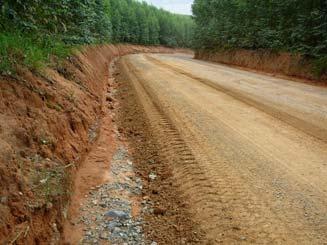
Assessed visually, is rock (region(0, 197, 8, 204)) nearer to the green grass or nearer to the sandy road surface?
the sandy road surface

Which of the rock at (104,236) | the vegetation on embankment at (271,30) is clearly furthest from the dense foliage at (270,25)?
the rock at (104,236)

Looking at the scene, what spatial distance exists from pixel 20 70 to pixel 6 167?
6.52 ft

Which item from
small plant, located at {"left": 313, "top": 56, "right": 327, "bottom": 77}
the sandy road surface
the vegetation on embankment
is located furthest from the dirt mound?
the vegetation on embankment

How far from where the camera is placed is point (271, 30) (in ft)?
61.5

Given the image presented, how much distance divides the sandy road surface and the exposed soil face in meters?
6.74

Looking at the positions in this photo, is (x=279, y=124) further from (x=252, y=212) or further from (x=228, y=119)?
(x=252, y=212)

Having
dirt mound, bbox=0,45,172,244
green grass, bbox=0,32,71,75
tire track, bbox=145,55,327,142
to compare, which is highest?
green grass, bbox=0,32,71,75

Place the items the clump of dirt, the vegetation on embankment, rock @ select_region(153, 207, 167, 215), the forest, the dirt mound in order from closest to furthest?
the dirt mound → the clump of dirt → rock @ select_region(153, 207, 167, 215) → the forest → the vegetation on embankment

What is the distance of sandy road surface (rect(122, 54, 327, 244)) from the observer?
10.8 ft

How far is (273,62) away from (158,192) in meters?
15.8

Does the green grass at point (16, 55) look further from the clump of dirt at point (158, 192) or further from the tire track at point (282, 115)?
the tire track at point (282, 115)

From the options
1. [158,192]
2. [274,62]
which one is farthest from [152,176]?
[274,62]

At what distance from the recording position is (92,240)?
10.7 ft

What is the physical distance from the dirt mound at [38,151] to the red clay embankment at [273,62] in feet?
37.2
